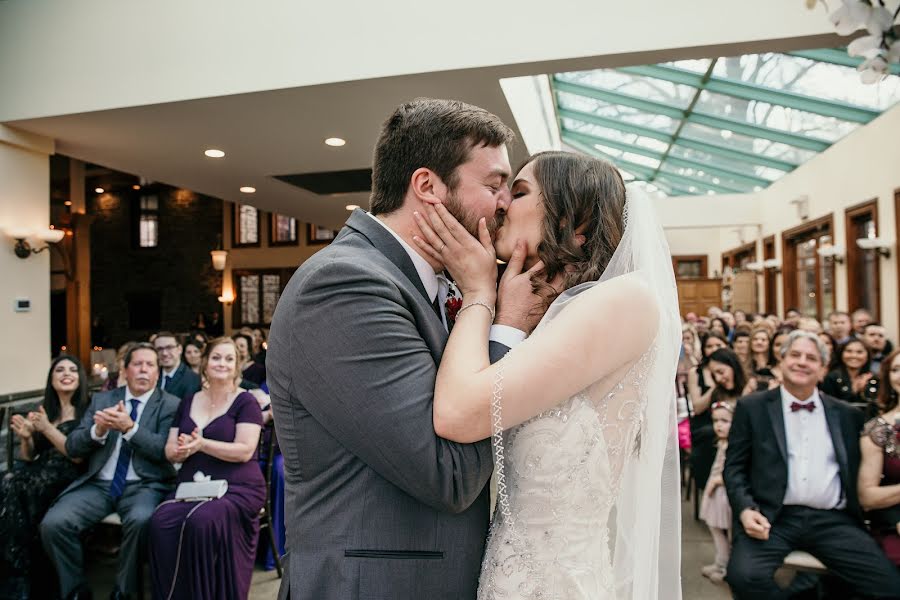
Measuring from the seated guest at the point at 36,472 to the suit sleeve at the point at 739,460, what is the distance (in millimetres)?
3850

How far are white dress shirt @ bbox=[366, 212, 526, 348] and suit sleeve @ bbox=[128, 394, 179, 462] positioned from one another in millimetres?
2975

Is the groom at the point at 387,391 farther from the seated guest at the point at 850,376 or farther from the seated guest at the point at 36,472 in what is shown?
the seated guest at the point at 850,376

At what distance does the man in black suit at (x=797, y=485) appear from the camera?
324cm

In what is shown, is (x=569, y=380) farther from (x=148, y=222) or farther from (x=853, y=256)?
(x=148, y=222)

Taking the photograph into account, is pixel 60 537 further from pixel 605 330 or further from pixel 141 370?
pixel 605 330

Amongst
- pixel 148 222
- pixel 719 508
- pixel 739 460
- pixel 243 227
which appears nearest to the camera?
pixel 739 460

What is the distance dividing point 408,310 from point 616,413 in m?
0.60

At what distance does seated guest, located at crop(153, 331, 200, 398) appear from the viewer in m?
5.33

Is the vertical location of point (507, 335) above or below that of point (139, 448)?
above

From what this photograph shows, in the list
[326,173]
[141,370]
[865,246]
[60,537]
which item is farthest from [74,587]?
[865,246]

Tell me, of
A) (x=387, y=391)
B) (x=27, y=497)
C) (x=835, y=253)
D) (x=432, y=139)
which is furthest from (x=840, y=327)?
(x=27, y=497)

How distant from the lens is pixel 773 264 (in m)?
12.7

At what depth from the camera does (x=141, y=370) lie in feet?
13.7

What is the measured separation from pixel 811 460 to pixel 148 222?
742 inches
